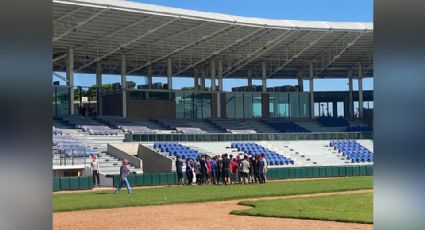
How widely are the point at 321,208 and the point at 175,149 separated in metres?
26.7

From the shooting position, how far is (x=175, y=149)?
43.8m

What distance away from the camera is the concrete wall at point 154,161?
3991 centimetres

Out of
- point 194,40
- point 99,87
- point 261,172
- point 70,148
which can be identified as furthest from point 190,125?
point 261,172

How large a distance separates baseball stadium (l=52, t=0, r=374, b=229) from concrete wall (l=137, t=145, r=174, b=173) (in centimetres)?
11

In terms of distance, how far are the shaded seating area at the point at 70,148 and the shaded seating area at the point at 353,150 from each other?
63.0 ft

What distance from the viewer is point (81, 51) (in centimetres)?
5419

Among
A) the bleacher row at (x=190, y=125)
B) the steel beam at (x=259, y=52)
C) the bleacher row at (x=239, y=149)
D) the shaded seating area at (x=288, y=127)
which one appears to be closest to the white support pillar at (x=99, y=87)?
the bleacher row at (x=190, y=125)

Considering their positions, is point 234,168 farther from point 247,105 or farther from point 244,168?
point 247,105

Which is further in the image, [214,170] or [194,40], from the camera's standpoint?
[194,40]

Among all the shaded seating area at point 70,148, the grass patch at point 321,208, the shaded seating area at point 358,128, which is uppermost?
the shaded seating area at point 358,128

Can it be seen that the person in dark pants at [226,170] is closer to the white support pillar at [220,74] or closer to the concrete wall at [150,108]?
the concrete wall at [150,108]
